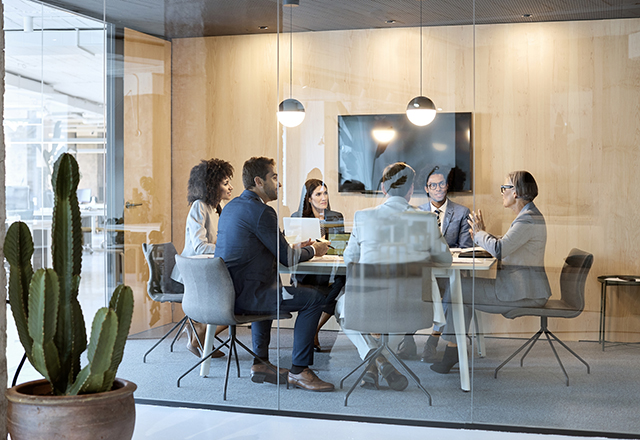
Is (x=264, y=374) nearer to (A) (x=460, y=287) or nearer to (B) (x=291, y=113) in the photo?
(A) (x=460, y=287)

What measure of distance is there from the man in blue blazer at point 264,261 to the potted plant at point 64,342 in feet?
3.20

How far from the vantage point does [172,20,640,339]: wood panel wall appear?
324cm

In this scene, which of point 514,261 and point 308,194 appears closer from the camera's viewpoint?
point 514,261

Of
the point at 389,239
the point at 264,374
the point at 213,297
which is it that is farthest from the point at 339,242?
the point at 264,374

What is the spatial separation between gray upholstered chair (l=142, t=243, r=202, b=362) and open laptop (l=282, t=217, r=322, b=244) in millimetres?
728

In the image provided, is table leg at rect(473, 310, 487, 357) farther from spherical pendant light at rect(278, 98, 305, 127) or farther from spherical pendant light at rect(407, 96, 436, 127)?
spherical pendant light at rect(278, 98, 305, 127)

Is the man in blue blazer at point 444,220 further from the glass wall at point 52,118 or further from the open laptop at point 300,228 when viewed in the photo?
the glass wall at point 52,118

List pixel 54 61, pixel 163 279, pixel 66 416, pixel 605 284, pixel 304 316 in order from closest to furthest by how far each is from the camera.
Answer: pixel 66 416
pixel 605 284
pixel 304 316
pixel 163 279
pixel 54 61

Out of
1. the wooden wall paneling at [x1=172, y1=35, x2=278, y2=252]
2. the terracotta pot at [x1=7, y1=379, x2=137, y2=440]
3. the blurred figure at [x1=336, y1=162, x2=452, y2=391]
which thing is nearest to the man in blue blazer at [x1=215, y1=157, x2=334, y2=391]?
the wooden wall paneling at [x1=172, y1=35, x2=278, y2=252]

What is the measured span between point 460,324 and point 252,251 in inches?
47.1

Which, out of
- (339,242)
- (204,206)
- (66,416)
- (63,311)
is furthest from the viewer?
(204,206)

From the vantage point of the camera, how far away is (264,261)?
3.52m

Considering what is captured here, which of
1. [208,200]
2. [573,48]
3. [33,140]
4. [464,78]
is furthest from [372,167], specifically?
[33,140]

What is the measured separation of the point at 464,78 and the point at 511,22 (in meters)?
0.38
